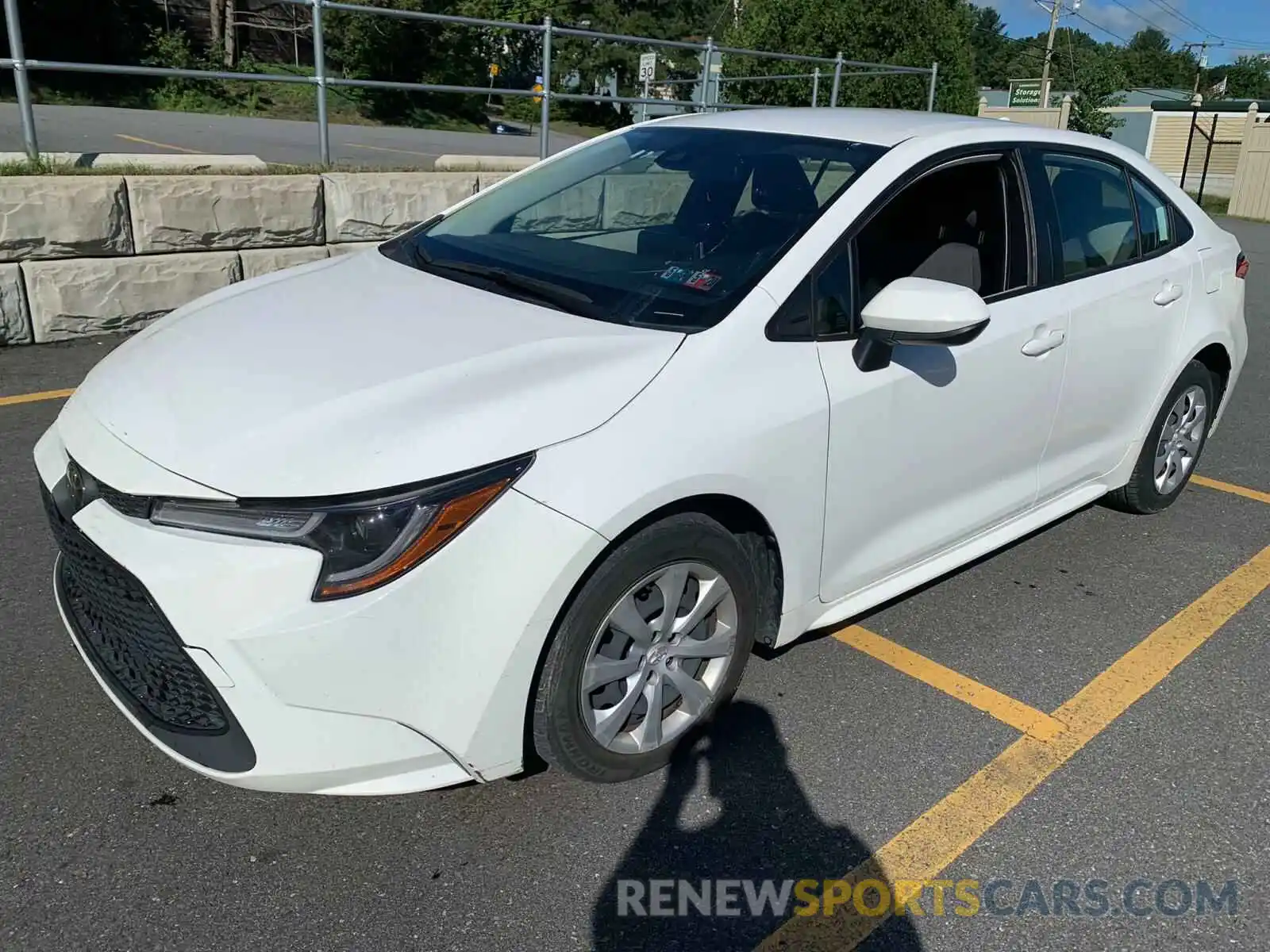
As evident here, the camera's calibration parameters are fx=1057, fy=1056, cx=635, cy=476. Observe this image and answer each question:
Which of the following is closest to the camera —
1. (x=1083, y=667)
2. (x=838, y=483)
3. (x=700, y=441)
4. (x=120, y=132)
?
(x=700, y=441)

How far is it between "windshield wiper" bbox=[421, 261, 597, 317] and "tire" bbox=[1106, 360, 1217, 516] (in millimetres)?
2666

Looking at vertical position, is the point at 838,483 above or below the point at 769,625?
above

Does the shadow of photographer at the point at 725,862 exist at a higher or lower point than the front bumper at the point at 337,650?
lower

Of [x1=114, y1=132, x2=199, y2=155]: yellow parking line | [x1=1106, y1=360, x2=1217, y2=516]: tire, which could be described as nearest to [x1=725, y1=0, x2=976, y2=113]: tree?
[x1=114, y1=132, x2=199, y2=155]: yellow parking line

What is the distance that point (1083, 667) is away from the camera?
11.3 feet

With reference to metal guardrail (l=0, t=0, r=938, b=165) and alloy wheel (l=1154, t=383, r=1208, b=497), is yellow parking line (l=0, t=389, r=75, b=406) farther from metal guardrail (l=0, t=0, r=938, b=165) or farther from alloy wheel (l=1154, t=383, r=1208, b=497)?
alloy wheel (l=1154, t=383, r=1208, b=497)

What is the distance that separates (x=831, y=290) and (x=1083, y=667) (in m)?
1.55

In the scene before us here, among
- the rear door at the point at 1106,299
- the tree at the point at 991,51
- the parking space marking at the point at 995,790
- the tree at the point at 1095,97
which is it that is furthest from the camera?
the tree at the point at 991,51

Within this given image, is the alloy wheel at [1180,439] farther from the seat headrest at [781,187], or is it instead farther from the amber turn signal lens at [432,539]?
the amber turn signal lens at [432,539]

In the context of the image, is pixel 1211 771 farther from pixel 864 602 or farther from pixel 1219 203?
pixel 1219 203

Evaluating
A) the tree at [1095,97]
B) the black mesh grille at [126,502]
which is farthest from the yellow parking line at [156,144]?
the tree at [1095,97]

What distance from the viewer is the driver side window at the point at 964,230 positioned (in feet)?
10.7

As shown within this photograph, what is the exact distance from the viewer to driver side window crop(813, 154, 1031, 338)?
325 cm

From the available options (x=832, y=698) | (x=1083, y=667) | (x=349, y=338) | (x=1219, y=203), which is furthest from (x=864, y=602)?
(x=1219, y=203)
